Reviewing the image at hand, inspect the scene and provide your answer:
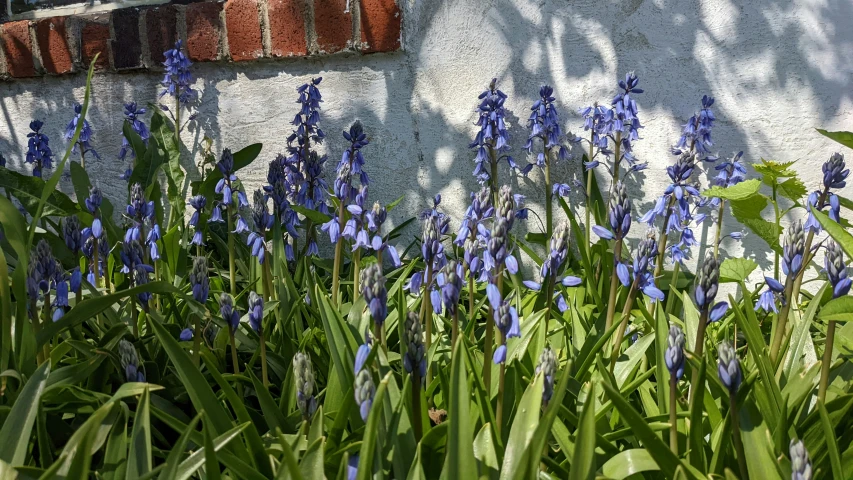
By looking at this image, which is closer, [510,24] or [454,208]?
[510,24]

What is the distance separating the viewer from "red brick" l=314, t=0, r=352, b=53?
3344 mm

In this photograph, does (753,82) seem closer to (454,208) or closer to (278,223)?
(454,208)

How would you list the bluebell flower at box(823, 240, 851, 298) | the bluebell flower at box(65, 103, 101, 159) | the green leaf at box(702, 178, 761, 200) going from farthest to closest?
the bluebell flower at box(65, 103, 101, 159)
the green leaf at box(702, 178, 761, 200)
the bluebell flower at box(823, 240, 851, 298)

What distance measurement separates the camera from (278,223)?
9.58ft

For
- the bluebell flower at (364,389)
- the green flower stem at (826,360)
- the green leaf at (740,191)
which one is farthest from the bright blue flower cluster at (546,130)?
the bluebell flower at (364,389)

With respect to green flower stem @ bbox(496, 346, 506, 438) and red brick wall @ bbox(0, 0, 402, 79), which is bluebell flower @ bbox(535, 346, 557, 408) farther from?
red brick wall @ bbox(0, 0, 402, 79)

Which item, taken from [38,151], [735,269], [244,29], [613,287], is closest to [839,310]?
[613,287]

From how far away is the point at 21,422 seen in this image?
1.54 metres

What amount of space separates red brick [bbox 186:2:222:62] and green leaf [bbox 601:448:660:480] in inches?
117

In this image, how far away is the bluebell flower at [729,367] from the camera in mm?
1411

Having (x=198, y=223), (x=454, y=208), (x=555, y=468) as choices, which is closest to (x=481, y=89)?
(x=454, y=208)

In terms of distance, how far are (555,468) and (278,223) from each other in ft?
5.64

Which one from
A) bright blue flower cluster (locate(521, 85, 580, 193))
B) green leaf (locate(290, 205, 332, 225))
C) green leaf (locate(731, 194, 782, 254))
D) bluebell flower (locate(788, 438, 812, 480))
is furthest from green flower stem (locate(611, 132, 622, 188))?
bluebell flower (locate(788, 438, 812, 480))

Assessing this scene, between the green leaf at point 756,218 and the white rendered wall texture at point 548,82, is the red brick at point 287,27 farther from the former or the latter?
the green leaf at point 756,218
